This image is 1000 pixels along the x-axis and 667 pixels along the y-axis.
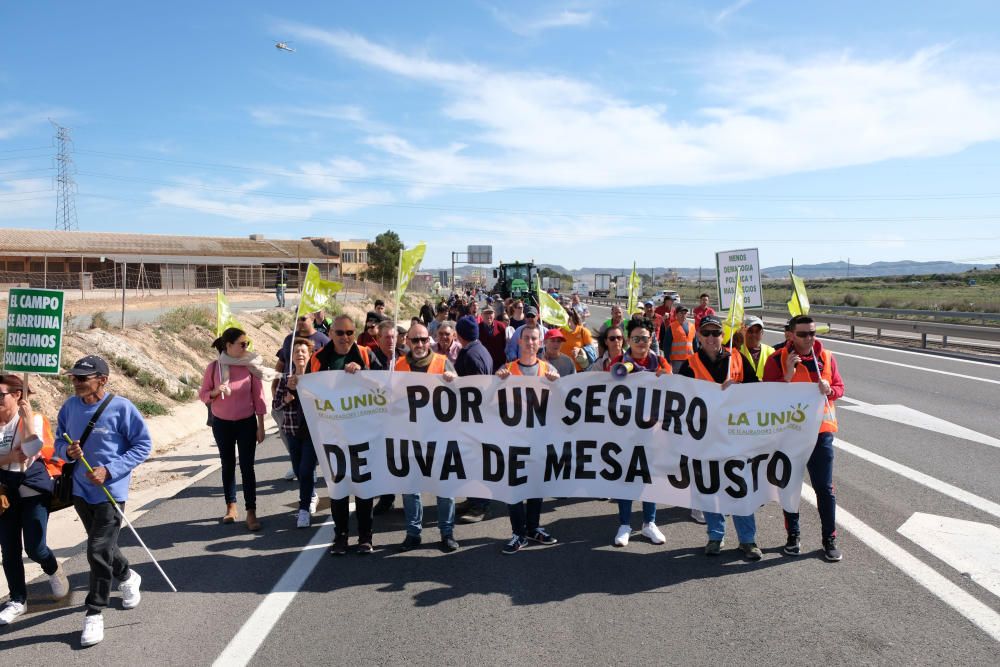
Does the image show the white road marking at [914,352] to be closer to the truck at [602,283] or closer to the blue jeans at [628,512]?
the blue jeans at [628,512]

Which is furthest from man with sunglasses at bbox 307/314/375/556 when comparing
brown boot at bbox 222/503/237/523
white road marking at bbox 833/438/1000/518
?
white road marking at bbox 833/438/1000/518

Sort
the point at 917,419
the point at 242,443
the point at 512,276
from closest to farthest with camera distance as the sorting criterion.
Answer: the point at 242,443, the point at 917,419, the point at 512,276

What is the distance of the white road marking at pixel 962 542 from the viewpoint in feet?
17.0

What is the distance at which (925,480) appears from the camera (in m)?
7.71

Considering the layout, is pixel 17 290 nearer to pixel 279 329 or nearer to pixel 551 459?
pixel 551 459

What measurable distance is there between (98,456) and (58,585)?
1.12m

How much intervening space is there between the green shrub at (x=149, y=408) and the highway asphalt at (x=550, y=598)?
207 inches

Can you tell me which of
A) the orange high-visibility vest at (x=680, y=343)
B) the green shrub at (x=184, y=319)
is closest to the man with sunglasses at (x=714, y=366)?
the orange high-visibility vest at (x=680, y=343)

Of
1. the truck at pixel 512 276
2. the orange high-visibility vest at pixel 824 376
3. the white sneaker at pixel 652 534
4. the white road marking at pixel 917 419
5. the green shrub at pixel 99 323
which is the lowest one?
the white sneaker at pixel 652 534

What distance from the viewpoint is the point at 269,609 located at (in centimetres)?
483

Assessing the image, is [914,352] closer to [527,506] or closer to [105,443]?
[527,506]

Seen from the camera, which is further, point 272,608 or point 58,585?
point 58,585

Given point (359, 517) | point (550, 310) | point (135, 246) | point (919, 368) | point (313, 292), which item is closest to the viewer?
point (359, 517)

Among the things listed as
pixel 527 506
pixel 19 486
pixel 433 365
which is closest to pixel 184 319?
pixel 433 365
